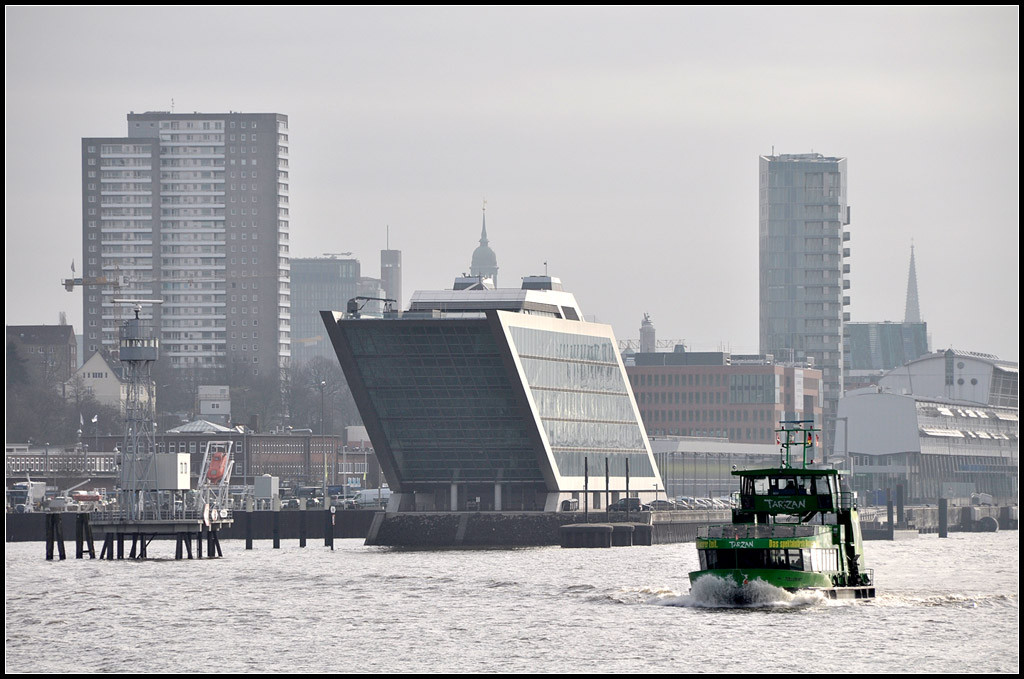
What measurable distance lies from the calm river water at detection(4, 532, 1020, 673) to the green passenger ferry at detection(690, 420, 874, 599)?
3.34ft

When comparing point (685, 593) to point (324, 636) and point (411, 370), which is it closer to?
point (324, 636)

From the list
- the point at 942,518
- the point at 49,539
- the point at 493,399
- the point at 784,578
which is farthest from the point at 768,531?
the point at 942,518

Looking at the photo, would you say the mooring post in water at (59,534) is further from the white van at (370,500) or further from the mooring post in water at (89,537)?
the white van at (370,500)

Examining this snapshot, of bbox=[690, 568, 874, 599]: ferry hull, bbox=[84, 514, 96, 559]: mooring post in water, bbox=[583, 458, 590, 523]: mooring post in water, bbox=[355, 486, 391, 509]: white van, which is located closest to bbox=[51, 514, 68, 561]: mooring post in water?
bbox=[84, 514, 96, 559]: mooring post in water

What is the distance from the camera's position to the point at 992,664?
61438mm

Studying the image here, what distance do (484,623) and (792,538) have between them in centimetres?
1147

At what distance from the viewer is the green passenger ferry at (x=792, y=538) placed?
248 feet

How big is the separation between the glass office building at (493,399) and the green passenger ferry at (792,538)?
219 feet

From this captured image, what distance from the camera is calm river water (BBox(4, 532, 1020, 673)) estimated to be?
62.9 m

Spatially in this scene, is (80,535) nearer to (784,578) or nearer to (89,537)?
(89,537)

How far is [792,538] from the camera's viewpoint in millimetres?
75188

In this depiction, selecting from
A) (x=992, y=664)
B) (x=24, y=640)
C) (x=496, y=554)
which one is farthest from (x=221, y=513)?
(x=992, y=664)

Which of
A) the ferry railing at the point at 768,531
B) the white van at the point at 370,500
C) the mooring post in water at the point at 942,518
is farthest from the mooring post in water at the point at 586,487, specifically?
the ferry railing at the point at 768,531

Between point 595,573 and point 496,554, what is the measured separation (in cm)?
3004
